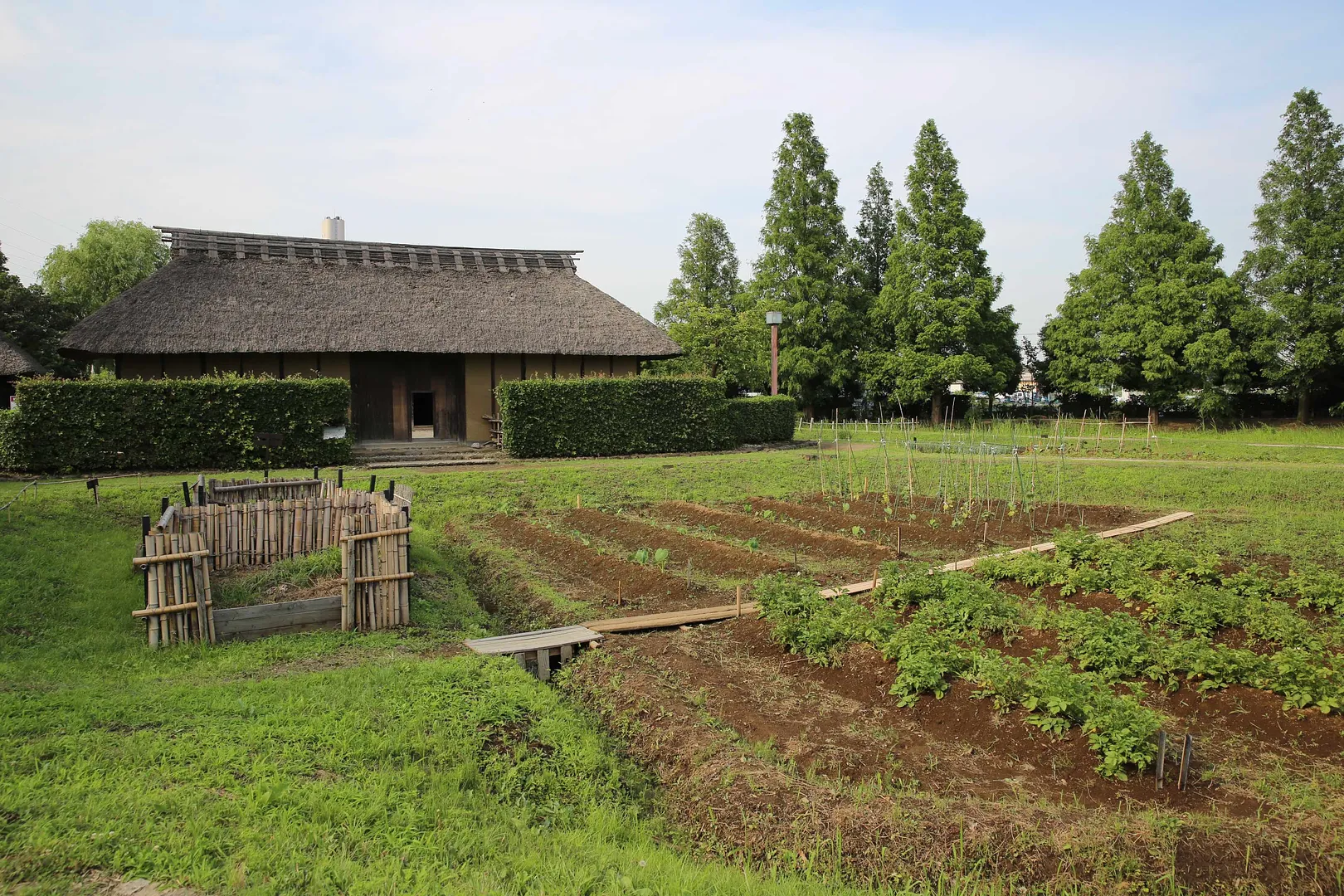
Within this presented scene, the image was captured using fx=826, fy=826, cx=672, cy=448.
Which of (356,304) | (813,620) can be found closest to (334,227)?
(356,304)

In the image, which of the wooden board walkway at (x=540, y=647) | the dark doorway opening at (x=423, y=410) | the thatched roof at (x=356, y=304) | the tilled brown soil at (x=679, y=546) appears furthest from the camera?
the dark doorway opening at (x=423, y=410)

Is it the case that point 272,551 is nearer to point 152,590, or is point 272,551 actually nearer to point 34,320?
point 152,590

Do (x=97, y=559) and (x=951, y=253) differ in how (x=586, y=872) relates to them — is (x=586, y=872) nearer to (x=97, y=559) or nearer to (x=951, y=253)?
(x=97, y=559)

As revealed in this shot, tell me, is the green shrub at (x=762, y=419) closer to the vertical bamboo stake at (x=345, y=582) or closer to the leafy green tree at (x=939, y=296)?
the leafy green tree at (x=939, y=296)

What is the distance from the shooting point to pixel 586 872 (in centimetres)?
368

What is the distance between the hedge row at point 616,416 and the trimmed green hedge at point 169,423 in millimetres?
3881

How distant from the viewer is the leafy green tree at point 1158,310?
1081 inches

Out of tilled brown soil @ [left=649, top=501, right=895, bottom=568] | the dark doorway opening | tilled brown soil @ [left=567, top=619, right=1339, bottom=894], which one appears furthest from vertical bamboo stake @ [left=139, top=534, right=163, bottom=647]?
the dark doorway opening

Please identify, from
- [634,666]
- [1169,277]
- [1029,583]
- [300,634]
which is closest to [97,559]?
[300,634]

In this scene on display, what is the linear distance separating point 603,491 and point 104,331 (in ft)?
40.8

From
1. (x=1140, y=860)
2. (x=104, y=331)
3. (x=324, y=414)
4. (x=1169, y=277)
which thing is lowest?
(x=1140, y=860)

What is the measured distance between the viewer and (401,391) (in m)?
22.0

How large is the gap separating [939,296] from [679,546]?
23.9 metres

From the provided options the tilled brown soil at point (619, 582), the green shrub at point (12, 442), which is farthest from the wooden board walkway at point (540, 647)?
the green shrub at point (12, 442)
